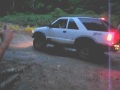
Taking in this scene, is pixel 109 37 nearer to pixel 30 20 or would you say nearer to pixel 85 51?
pixel 85 51

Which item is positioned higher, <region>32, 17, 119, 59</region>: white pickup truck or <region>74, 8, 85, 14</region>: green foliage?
<region>74, 8, 85, 14</region>: green foliage

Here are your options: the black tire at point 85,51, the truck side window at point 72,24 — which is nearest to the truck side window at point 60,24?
the truck side window at point 72,24

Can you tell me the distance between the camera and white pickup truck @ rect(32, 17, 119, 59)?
12.1 meters

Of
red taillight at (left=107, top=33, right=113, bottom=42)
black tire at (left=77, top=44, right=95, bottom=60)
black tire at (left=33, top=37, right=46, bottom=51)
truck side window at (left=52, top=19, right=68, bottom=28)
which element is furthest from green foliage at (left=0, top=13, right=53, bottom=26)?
red taillight at (left=107, top=33, right=113, bottom=42)

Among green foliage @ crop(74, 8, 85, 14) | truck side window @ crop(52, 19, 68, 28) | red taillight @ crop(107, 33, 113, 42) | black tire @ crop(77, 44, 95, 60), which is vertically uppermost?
green foliage @ crop(74, 8, 85, 14)

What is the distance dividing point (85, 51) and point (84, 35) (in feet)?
2.19

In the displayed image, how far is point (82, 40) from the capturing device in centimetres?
1270

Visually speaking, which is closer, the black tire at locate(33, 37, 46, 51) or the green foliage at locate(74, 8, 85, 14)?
the black tire at locate(33, 37, 46, 51)

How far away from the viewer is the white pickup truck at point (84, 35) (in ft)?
39.8

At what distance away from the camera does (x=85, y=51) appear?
41.1 feet

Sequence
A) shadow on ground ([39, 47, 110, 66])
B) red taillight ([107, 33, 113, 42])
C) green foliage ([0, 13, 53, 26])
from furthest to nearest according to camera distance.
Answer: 1. green foliage ([0, 13, 53, 26])
2. shadow on ground ([39, 47, 110, 66])
3. red taillight ([107, 33, 113, 42])

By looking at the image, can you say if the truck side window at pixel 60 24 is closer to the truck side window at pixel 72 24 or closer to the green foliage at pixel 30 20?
the truck side window at pixel 72 24

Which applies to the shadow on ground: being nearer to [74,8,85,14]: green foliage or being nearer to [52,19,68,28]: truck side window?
[52,19,68,28]: truck side window

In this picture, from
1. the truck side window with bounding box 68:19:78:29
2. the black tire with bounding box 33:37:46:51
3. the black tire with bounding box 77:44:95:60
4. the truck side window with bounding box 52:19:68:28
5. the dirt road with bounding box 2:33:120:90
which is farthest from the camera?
the black tire with bounding box 33:37:46:51
